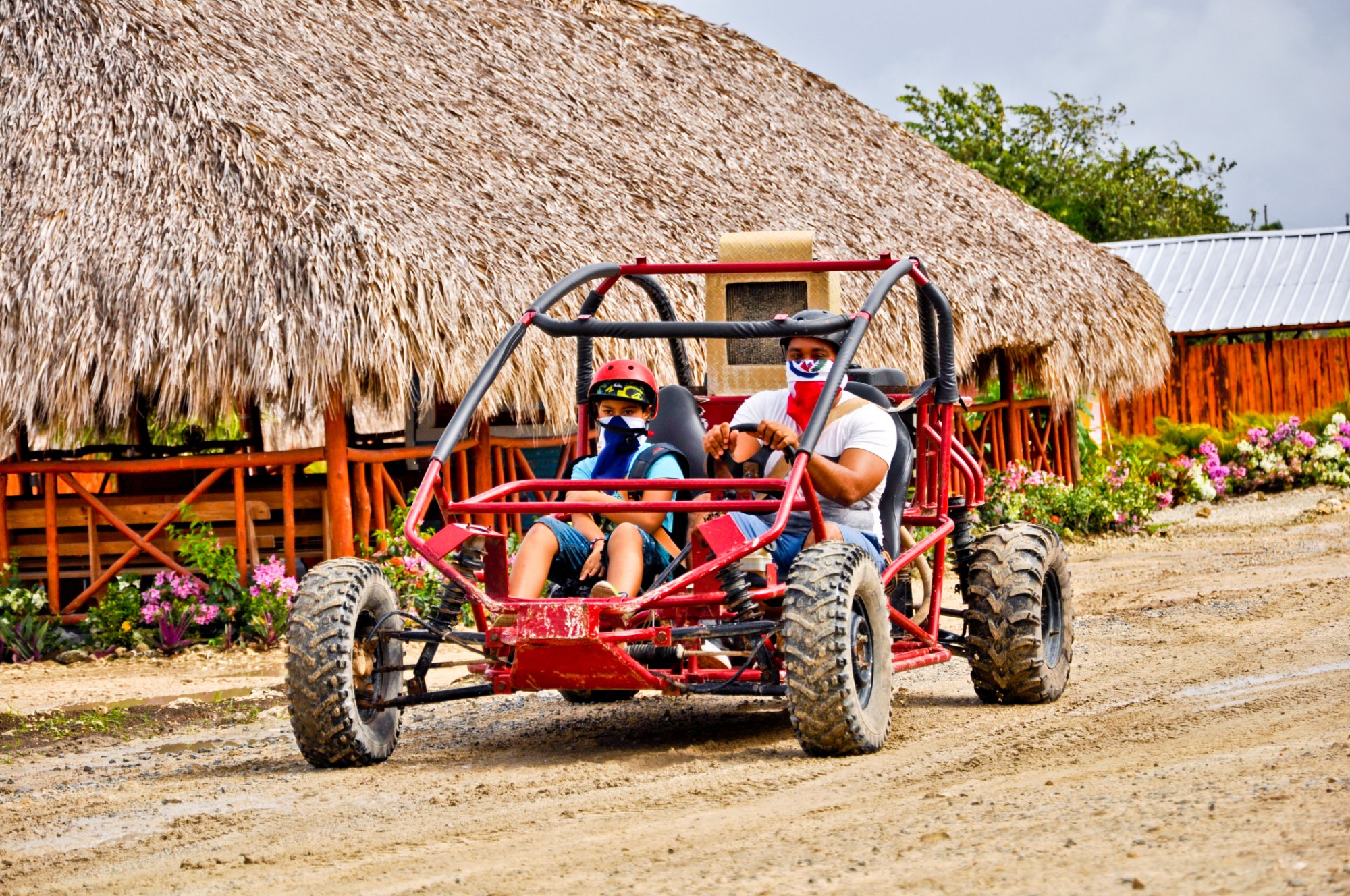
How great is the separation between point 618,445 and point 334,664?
4.70ft

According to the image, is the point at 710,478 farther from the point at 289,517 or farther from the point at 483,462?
the point at 483,462

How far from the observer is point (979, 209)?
16844 millimetres

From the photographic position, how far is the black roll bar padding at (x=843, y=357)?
5406mm

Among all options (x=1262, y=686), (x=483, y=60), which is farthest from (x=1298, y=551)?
(x=483, y=60)

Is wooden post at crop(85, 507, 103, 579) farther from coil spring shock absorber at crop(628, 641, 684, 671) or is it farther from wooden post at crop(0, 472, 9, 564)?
coil spring shock absorber at crop(628, 641, 684, 671)

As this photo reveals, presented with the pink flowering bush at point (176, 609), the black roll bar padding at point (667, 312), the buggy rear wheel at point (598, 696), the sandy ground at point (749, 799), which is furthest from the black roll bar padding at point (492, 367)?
the pink flowering bush at point (176, 609)

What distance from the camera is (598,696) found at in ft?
24.3

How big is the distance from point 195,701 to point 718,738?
3161 mm

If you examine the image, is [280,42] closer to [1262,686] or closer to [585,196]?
[585,196]

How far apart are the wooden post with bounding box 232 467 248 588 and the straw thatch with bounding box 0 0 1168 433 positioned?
2.14 ft

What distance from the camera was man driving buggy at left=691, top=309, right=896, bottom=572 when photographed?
599cm

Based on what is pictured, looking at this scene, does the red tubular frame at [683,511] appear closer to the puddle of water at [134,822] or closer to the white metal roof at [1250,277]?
the puddle of water at [134,822]

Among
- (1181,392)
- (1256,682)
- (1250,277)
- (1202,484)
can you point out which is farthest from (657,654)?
(1250,277)

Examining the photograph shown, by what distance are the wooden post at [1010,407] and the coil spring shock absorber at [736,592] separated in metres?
11.3
